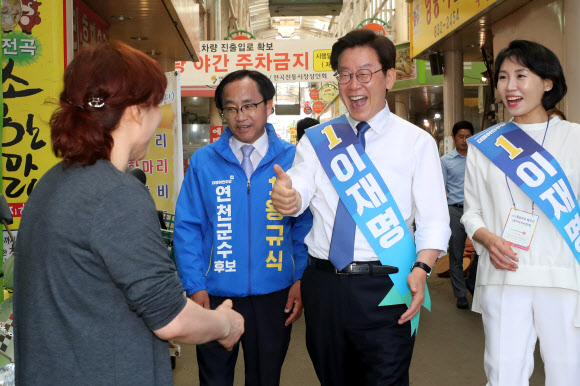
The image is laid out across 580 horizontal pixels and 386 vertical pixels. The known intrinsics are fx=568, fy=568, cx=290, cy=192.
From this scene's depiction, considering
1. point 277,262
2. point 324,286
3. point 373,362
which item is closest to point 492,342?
point 373,362

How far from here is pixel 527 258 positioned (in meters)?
2.56

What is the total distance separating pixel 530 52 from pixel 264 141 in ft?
4.38

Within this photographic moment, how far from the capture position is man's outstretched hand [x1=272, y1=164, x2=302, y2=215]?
7.02ft

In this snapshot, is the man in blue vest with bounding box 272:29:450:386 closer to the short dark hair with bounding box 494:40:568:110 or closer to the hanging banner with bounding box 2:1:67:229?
the short dark hair with bounding box 494:40:568:110

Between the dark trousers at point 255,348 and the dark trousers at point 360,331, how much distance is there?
0.35m

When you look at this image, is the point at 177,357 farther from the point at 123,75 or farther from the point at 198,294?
the point at 123,75

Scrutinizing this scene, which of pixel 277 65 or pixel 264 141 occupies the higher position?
pixel 277 65

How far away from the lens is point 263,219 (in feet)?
8.91

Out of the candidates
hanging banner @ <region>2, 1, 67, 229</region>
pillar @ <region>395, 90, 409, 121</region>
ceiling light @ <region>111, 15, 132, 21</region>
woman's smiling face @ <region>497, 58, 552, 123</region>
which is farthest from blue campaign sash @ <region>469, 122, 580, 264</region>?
pillar @ <region>395, 90, 409, 121</region>

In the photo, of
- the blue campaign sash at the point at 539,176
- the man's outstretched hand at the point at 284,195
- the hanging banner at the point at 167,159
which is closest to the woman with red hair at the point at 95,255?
the man's outstretched hand at the point at 284,195

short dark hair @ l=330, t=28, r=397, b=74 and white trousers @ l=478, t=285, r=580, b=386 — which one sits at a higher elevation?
short dark hair @ l=330, t=28, r=397, b=74

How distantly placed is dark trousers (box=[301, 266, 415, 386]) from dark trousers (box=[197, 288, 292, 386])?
13.7 inches

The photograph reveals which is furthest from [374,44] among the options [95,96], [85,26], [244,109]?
[85,26]

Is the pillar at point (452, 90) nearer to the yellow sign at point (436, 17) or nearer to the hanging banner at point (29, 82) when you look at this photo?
the yellow sign at point (436, 17)
